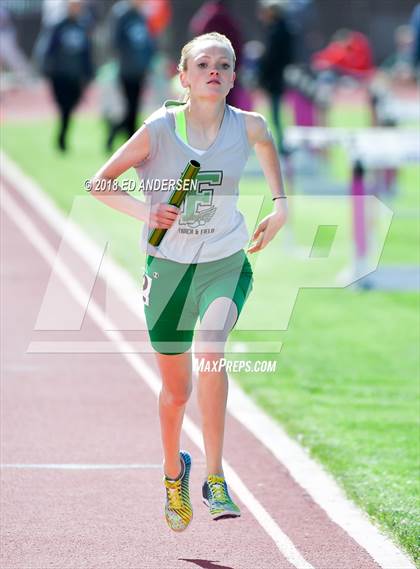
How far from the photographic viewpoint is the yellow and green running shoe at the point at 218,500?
649 cm

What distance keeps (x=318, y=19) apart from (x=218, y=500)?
41537mm

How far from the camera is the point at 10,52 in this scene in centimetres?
4262

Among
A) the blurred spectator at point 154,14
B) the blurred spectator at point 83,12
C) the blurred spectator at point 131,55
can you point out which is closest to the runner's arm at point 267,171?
the blurred spectator at point 131,55

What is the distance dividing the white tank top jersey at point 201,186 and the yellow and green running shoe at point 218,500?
0.97 meters

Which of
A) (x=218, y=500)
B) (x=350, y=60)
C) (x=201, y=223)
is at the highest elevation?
(x=201, y=223)

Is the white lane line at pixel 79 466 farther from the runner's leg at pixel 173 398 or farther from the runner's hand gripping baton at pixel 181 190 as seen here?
the runner's hand gripping baton at pixel 181 190

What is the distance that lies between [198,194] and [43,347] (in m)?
5.78

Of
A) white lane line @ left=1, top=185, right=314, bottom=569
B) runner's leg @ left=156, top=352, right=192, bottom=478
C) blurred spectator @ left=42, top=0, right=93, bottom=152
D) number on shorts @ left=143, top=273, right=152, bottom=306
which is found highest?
number on shorts @ left=143, top=273, right=152, bottom=306

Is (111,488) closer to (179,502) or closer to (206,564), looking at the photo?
(179,502)

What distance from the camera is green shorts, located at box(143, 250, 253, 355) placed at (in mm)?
6484

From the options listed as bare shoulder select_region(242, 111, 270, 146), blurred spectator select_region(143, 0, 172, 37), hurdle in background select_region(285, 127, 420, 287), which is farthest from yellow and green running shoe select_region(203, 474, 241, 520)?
blurred spectator select_region(143, 0, 172, 37)

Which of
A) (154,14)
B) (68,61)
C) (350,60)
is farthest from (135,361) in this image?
(154,14)

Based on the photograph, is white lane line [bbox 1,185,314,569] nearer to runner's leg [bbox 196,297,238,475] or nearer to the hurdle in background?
runner's leg [bbox 196,297,238,475]

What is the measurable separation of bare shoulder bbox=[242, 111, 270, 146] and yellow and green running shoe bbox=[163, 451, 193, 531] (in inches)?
57.9
